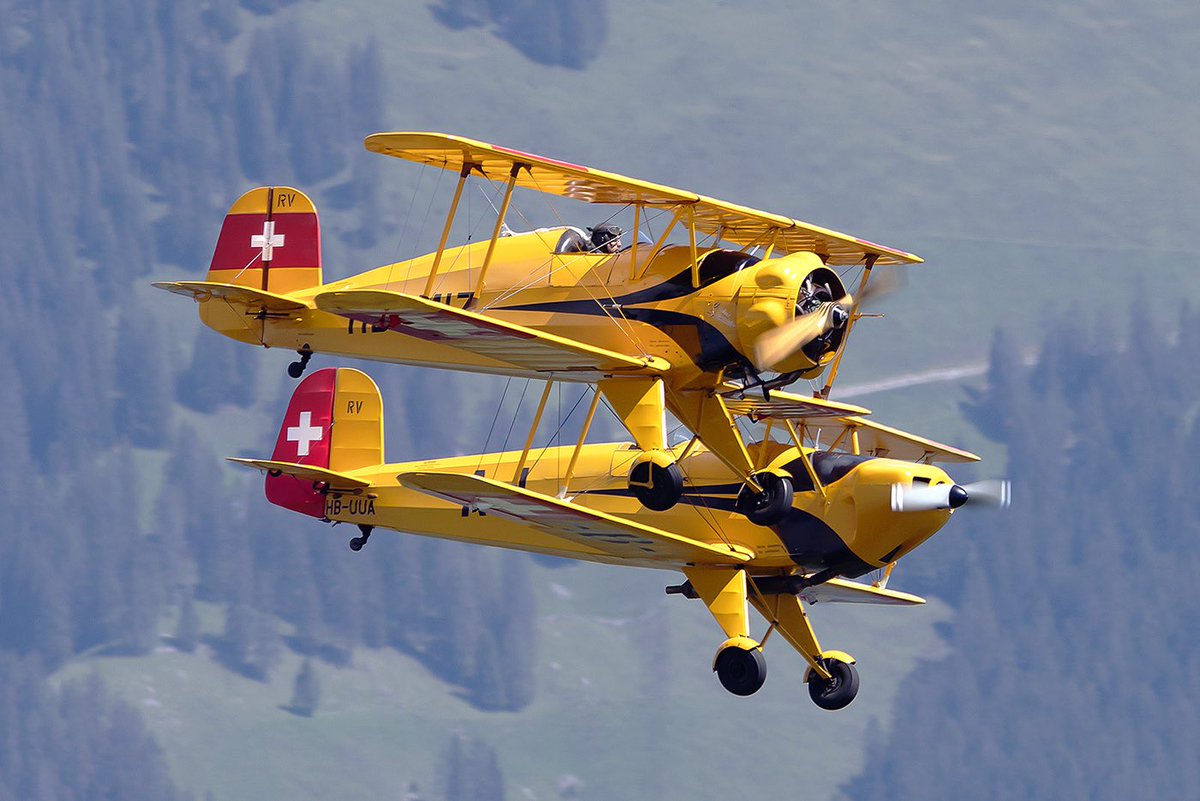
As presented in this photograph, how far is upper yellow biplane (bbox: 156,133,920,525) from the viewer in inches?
1168

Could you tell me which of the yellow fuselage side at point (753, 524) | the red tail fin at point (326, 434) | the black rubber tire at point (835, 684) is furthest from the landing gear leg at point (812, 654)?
the red tail fin at point (326, 434)

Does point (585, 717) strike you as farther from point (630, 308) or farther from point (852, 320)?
point (630, 308)

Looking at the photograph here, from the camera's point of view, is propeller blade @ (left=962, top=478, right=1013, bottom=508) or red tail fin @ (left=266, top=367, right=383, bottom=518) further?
red tail fin @ (left=266, top=367, right=383, bottom=518)

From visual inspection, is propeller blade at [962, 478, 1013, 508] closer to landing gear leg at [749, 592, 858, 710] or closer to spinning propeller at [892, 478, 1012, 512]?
spinning propeller at [892, 478, 1012, 512]

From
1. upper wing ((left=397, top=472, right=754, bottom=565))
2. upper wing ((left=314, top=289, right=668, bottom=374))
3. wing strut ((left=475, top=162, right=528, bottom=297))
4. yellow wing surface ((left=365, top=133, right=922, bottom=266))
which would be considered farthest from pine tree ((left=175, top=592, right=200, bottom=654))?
upper wing ((left=314, top=289, right=668, bottom=374))

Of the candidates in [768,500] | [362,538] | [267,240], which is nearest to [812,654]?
[768,500]

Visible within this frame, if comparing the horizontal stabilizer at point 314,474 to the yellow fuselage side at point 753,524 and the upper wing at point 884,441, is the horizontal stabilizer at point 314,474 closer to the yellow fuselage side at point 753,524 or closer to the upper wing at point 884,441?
the yellow fuselage side at point 753,524

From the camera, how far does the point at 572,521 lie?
32.7 metres

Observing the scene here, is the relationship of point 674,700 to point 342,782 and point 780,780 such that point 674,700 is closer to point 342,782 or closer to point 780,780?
point 780,780

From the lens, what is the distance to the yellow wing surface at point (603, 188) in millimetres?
29172

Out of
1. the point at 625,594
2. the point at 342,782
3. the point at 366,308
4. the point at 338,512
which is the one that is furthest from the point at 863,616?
the point at 366,308

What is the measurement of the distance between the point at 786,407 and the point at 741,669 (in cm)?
436

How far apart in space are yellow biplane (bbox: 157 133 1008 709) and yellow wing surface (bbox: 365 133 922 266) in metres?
0.05

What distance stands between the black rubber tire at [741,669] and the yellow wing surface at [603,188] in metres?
5.31
